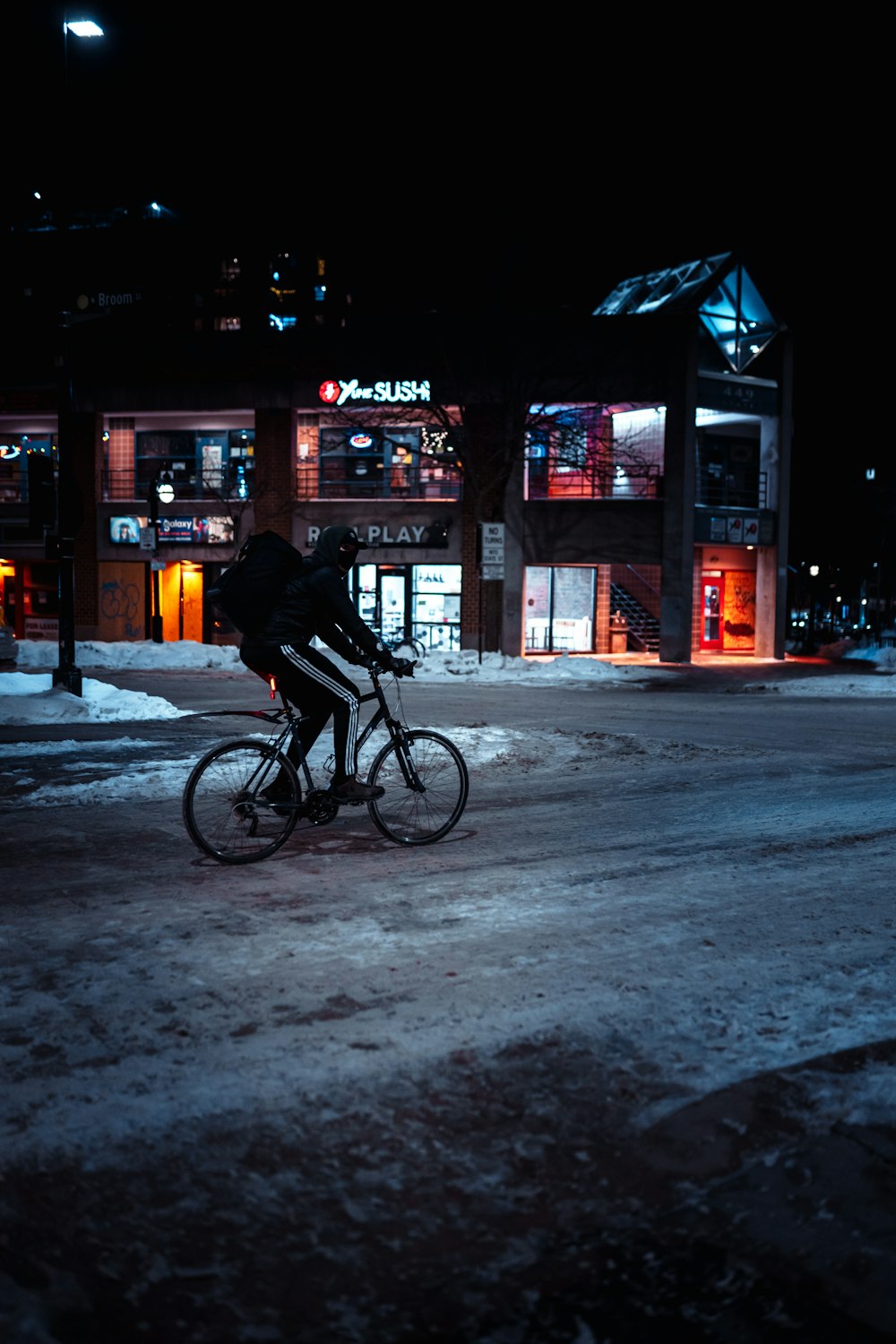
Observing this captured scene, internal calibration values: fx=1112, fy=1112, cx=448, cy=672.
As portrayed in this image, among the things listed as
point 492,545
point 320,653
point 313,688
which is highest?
point 492,545

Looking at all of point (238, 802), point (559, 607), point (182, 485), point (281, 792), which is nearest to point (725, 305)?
point (559, 607)

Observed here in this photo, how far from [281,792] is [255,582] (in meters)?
1.39

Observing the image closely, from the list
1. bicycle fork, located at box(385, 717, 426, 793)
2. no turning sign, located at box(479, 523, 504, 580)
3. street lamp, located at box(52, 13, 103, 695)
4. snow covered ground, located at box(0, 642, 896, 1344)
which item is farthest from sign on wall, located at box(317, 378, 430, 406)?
snow covered ground, located at box(0, 642, 896, 1344)

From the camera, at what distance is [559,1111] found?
362 centimetres

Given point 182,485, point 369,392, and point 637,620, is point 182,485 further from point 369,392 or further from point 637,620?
point 637,620

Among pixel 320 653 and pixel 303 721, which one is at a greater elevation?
pixel 320 653

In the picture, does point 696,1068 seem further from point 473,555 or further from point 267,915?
point 473,555

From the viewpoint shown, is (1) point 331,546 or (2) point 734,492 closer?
(1) point 331,546

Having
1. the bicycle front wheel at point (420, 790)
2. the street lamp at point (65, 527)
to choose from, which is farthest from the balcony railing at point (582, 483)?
the bicycle front wheel at point (420, 790)

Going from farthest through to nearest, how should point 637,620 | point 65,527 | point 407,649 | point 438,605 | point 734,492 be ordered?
1. point 637,620
2. point 438,605
3. point 734,492
4. point 407,649
5. point 65,527

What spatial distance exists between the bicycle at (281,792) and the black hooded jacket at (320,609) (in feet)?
0.97

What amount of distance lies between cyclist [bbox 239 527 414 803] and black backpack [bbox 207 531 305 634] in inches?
3.2

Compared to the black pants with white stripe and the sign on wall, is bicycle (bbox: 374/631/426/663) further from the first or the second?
the sign on wall

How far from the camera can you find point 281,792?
23.9 ft
